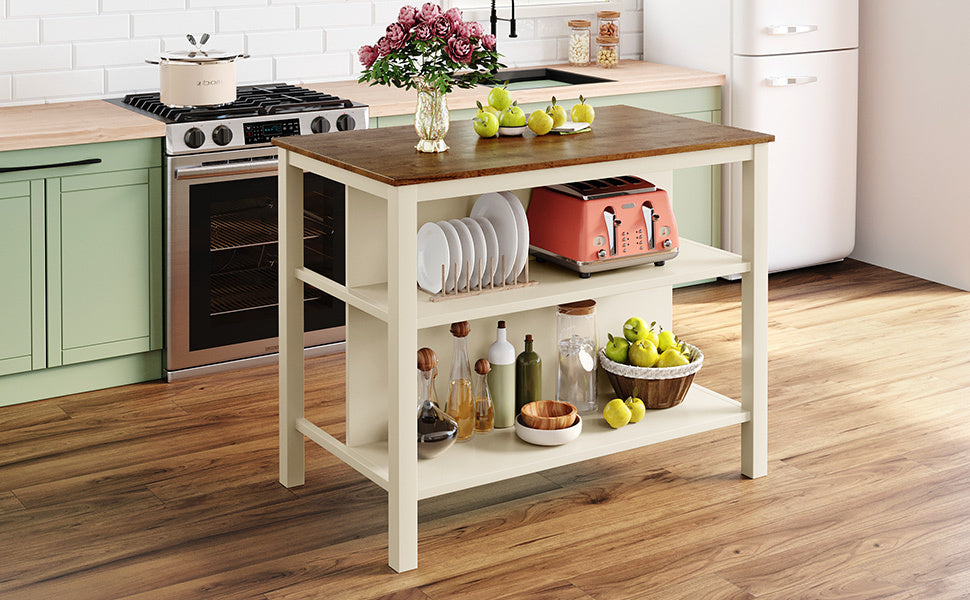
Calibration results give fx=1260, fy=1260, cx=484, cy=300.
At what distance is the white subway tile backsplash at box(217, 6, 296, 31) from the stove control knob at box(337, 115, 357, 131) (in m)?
0.74

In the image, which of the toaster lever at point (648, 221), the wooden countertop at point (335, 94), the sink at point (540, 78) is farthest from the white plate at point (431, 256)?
the sink at point (540, 78)

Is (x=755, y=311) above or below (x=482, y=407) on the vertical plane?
above

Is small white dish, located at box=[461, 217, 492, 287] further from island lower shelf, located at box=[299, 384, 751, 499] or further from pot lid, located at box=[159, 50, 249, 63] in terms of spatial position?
pot lid, located at box=[159, 50, 249, 63]

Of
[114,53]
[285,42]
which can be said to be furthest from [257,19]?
[114,53]

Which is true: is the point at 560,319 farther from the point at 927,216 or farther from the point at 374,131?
the point at 927,216

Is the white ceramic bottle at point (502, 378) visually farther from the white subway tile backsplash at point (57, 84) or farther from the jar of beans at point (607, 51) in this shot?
the jar of beans at point (607, 51)

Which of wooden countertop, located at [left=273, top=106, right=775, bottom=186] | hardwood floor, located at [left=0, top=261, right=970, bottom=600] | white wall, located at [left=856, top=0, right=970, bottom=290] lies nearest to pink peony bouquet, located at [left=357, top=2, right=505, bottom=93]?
wooden countertop, located at [left=273, top=106, right=775, bottom=186]

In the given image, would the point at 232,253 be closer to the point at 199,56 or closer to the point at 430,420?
the point at 199,56

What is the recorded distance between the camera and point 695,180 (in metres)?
5.58

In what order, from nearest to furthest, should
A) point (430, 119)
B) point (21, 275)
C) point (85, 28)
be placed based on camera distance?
point (430, 119) → point (21, 275) → point (85, 28)

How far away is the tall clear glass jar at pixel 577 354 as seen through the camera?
3566 millimetres

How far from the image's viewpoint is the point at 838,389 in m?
4.41

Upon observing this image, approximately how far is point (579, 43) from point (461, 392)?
114 inches

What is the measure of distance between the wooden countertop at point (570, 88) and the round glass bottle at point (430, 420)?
66.6 inches
